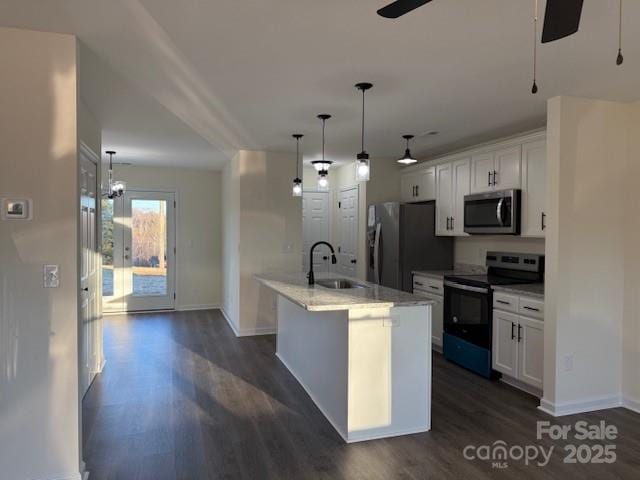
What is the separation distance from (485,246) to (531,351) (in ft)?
5.44

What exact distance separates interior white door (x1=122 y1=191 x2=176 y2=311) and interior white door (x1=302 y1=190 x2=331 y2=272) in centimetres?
222

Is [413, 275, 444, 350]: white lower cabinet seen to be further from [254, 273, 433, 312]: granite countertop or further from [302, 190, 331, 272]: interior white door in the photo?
[302, 190, 331, 272]: interior white door

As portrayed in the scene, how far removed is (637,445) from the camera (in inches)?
113

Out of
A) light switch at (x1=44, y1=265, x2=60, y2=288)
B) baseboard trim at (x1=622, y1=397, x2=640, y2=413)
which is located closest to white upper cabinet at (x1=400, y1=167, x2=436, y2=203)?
baseboard trim at (x1=622, y1=397, x2=640, y2=413)

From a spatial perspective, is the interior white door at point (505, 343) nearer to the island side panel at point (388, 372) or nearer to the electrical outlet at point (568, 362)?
the electrical outlet at point (568, 362)

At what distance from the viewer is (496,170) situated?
14.4ft

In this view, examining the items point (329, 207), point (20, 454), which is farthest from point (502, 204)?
point (20, 454)

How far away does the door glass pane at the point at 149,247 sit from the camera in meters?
7.10

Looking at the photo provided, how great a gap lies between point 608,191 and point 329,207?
14.6ft

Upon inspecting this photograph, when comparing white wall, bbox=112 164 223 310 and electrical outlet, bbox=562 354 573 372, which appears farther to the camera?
white wall, bbox=112 164 223 310

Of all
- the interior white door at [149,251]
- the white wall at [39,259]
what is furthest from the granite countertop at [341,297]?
the interior white door at [149,251]

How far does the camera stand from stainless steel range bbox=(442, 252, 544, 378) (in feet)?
13.3

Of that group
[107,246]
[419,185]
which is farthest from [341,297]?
[107,246]

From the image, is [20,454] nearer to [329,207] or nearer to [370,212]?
[370,212]
